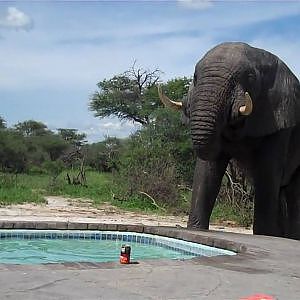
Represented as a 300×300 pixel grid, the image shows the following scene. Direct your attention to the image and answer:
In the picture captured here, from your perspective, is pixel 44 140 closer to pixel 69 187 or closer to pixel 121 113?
pixel 121 113

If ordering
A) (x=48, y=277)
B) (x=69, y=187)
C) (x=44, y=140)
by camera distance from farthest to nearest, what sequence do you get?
(x=44, y=140) < (x=69, y=187) < (x=48, y=277)

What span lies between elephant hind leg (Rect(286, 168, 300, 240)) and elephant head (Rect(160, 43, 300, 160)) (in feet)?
5.42

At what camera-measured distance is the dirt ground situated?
16.9 metres

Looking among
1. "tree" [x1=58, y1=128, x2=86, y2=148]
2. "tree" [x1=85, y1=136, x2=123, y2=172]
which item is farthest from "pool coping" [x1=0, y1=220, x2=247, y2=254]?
"tree" [x1=58, y1=128, x2=86, y2=148]

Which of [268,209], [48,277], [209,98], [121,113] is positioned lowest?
[48,277]

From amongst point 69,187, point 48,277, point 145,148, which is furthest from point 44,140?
point 48,277

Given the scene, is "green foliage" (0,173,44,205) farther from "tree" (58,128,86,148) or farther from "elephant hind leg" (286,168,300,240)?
"tree" (58,128,86,148)

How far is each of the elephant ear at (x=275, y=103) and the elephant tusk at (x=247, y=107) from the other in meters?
0.56

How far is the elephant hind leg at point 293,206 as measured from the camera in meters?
11.7

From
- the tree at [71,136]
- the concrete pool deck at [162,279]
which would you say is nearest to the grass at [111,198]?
the concrete pool deck at [162,279]

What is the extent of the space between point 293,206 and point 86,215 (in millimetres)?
7979

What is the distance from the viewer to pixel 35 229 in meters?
11.4

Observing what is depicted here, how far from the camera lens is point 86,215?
61.3 ft

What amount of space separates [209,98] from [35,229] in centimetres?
→ 388
